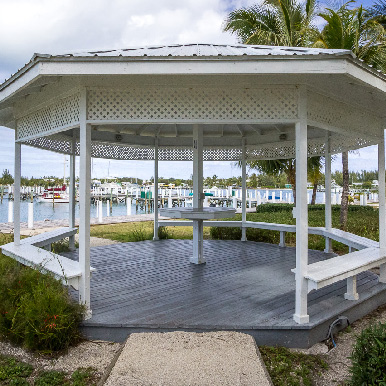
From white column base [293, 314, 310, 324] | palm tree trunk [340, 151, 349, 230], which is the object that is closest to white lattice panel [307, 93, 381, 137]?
white column base [293, 314, 310, 324]

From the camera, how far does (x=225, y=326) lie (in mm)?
3244

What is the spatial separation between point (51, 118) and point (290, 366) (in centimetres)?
378

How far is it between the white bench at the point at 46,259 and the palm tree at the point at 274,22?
10.8 metres

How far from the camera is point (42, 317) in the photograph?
304 cm

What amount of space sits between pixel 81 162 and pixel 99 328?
5.61ft

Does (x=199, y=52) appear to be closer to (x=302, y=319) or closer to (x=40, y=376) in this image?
(x=302, y=319)

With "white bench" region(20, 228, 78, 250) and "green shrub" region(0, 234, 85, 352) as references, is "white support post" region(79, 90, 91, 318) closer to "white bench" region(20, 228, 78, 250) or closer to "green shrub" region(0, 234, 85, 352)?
"green shrub" region(0, 234, 85, 352)

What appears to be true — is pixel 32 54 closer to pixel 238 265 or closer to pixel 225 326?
pixel 225 326

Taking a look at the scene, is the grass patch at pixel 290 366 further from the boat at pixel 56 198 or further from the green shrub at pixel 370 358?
the boat at pixel 56 198

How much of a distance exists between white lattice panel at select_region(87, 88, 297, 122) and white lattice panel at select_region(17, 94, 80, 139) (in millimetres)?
302

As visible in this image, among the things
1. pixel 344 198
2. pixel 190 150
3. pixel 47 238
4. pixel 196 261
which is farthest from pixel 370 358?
pixel 344 198

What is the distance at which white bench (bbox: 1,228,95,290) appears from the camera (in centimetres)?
353

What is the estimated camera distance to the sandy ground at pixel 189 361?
2447 mm

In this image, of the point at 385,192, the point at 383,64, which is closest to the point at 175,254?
the point at 385,192
